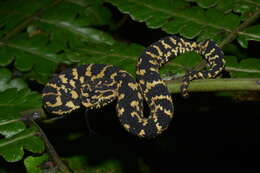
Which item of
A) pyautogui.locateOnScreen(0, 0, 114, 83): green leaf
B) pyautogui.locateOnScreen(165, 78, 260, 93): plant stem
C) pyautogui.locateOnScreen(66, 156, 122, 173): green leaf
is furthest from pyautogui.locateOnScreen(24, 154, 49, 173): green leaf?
pyautogui.locateOnScreen(165, 78, 260, 93): plant stem

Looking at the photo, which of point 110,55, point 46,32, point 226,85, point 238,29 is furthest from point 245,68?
point 46,32

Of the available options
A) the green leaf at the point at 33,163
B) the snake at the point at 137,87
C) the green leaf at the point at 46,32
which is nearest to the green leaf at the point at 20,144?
the green leaf at the point at 33,163

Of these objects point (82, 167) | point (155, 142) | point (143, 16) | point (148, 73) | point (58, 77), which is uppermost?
point (143, 16)

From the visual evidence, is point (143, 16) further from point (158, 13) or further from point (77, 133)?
Answer: point (77, 133)

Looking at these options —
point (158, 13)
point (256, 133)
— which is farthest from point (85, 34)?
point (256, 133)

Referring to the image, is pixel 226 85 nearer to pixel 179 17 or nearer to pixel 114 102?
pixel 179 17

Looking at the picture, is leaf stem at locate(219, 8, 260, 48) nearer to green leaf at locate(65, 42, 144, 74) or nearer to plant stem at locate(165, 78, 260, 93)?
plant stem at locate(165, 78, 260, 93)
